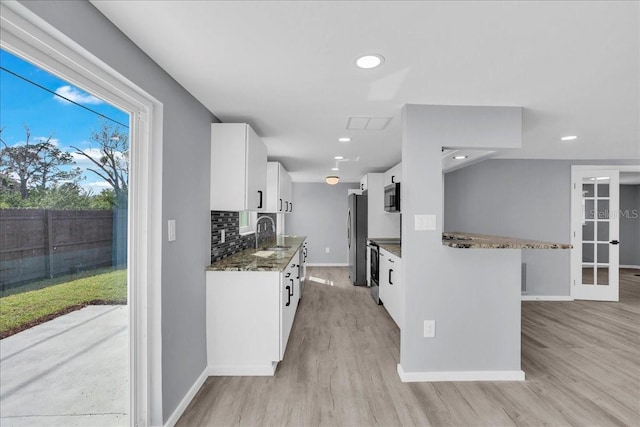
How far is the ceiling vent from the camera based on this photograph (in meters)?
2.71

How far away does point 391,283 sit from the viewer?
11.7 ft

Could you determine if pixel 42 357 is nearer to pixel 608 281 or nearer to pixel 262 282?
pixel 262 282

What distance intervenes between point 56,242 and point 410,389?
2.44m

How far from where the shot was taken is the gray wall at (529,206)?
15.2ft

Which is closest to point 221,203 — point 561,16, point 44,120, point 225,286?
point 225,286

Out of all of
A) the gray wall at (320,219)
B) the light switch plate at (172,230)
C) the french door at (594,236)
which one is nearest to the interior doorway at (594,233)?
the french door at (594,236)

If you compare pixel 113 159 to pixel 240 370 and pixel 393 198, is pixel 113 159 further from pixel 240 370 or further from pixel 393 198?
pixel 393 198

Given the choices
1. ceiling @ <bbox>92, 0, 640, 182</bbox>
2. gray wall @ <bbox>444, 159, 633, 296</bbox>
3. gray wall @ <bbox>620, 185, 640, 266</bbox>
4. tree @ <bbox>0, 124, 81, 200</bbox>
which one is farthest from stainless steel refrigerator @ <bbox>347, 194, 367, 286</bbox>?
gray wall @ <bbox>620, 185, 640, 266</bbox>

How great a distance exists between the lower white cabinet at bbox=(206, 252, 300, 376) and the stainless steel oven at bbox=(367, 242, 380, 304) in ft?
7.31

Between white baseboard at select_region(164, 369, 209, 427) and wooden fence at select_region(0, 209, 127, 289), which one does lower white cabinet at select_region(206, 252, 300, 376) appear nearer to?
white baseboard at select_region(164, 369, 209, 427)

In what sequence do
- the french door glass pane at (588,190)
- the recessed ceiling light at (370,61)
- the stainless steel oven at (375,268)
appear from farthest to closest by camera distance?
1. the french door glass pane at (588,190)
2. the stainless steel oven at (375,268)
3. the recessed ceiling light at (370,61)

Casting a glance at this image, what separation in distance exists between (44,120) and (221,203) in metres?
1.53

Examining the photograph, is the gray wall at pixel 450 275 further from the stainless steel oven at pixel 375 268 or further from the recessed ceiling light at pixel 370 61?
the stainless steel oven at pixel 375 268

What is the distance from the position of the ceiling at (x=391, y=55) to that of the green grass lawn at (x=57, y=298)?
120 cm
